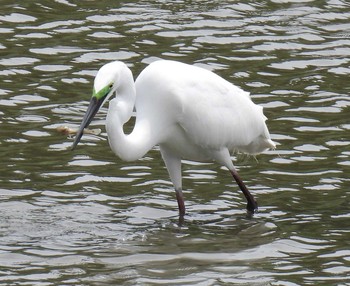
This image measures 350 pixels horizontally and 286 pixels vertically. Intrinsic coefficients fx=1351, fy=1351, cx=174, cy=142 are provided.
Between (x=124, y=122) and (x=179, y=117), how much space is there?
76cm

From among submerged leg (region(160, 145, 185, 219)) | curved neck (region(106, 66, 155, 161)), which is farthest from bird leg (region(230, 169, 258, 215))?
curved neck (region(106, 66, 155, 161))

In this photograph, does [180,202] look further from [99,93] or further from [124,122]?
[99,93]

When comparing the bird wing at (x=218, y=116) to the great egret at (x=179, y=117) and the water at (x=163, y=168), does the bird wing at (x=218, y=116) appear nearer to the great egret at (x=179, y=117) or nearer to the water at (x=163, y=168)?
the great egret at (x=179, y=117)

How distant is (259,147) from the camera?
496 inches

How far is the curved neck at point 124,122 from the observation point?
10.7 meters

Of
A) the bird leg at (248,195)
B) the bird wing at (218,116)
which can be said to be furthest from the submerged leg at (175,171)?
the bird leg at (248,195)

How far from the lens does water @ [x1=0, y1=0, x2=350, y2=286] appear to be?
10.3 m

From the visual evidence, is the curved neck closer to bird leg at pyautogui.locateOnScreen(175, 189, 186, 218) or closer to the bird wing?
the bird wing

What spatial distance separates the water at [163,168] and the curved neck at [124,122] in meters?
0.71

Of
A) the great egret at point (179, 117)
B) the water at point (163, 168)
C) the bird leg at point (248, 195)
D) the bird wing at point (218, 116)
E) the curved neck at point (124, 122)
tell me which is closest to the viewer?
the water at point (163, 168)

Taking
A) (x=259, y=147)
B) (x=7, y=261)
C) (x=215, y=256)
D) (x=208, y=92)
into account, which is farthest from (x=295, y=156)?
(x=7, y=261)

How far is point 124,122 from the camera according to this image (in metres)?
10.9

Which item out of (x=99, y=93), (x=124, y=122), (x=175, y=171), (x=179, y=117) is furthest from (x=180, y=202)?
(x=99, y=93)

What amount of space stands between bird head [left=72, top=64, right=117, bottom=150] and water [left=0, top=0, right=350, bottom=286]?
3.25 ft
